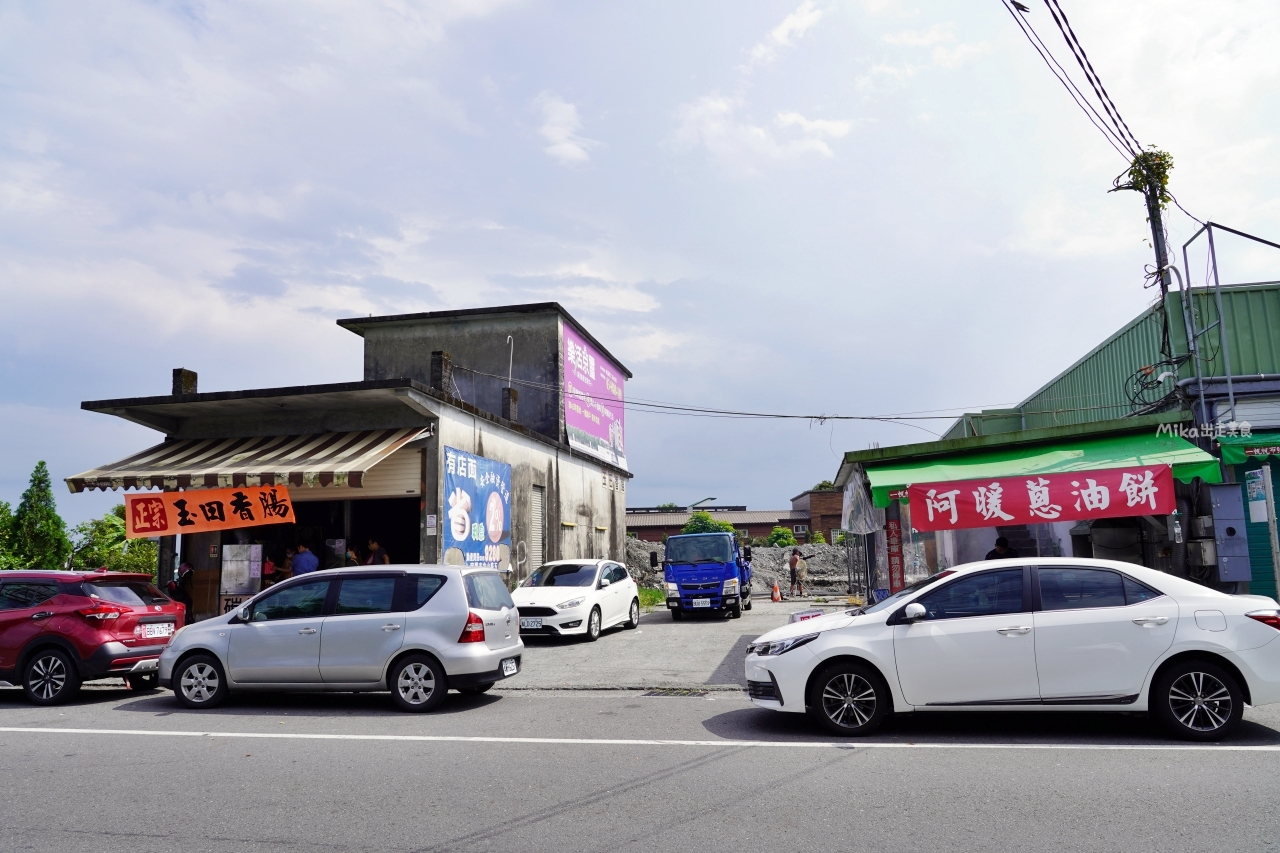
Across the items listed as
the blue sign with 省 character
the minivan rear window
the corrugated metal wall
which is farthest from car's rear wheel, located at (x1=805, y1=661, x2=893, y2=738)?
the blue sign with 省 character

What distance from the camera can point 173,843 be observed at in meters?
5.01

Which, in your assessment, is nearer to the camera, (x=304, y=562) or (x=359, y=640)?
(x=359, y=640)

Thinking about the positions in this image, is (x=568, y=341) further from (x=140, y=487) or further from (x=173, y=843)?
(x=173, y=843)

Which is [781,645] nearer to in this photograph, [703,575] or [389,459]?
[389,459]

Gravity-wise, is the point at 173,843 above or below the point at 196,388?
below

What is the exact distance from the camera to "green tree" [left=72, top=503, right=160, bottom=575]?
27598 mm

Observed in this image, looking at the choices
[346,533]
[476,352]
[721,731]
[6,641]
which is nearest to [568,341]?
[476,352]

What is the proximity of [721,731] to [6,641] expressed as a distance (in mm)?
8778

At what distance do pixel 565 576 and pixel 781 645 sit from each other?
33.8 feet

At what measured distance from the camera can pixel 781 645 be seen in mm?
7949

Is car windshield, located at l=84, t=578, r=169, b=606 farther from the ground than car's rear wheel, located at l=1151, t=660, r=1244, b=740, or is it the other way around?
car windshield, located at l=84, t=578, r=169, b=606

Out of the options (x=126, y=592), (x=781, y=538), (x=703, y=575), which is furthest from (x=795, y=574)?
(x=126, y=592)

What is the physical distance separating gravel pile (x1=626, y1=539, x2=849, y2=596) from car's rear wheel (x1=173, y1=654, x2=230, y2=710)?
88.0 feet

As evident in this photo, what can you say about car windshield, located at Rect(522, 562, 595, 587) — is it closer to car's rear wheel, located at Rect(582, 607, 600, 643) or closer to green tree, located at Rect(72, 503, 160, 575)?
car's rear wheel, located at Rect(582, 607, 600, 643)
